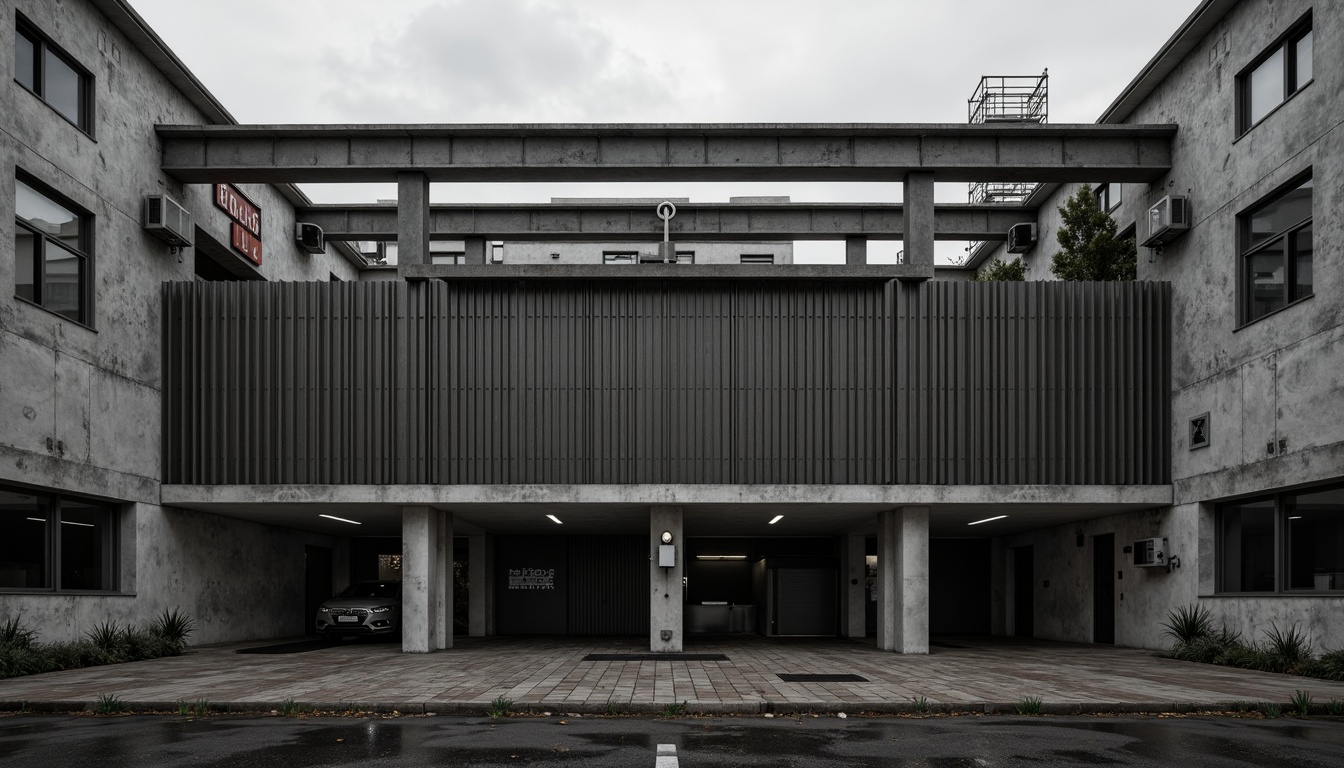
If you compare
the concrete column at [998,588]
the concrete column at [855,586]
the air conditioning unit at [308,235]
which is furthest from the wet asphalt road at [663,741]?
the concrete column at [998,588]

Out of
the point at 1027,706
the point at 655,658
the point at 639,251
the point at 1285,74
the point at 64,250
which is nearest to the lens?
the point at 1027,706

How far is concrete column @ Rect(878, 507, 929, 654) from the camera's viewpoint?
18.6m

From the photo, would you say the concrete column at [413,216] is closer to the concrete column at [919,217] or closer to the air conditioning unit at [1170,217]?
the concrete column at [919,217]

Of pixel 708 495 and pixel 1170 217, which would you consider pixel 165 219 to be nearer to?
pixel 708 495

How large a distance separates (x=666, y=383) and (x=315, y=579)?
1342 centimetres

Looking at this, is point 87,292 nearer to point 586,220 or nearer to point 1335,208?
point 586,220

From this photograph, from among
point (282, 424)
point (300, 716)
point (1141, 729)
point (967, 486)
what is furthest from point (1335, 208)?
point (282, 424)

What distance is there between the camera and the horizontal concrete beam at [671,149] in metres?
19.8

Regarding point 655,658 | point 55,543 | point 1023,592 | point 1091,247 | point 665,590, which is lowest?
point 1023,592

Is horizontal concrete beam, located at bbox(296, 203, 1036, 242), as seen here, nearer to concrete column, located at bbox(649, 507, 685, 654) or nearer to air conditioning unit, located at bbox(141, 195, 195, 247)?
air conditioning unit, located at bbox(141, 195, 195, 247)

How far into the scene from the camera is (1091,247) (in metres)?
21.4

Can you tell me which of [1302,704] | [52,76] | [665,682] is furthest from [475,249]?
[1302,704]

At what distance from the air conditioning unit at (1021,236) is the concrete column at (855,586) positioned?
7.95 metres

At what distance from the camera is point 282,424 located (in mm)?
19109
